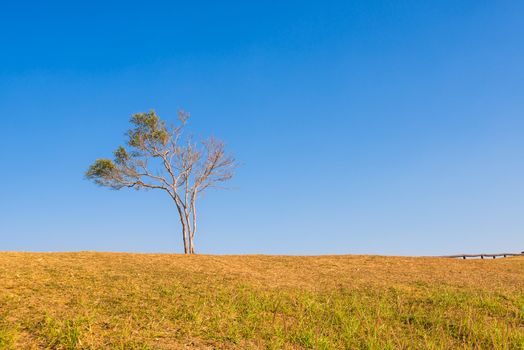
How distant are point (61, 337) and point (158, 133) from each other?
84.8ft

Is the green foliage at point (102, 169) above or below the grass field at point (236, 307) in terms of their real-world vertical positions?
above

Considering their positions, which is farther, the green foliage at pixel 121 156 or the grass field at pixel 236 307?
the green foliage at pixel 121 156

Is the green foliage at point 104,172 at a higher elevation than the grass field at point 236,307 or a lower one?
higher

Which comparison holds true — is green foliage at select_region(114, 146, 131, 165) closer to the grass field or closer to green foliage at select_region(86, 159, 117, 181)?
green foliage at select_region(86, 159, 117, 181)

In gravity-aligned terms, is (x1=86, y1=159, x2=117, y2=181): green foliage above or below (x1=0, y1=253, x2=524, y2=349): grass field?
above

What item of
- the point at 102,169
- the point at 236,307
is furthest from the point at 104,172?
the point at 236,307

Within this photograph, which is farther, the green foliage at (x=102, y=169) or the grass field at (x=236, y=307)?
the green foliage at (x=102, y=169)

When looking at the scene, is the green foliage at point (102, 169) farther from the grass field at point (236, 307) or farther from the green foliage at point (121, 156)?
the grass field at point (236, 307)

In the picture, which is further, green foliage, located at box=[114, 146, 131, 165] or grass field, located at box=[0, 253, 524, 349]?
green foliage, located at box=[114, 146, 131, 165]

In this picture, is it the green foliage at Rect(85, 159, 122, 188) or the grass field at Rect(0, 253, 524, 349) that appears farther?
the green foliage at Rect(85, 159, 122, 188)

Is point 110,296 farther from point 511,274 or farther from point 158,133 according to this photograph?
point 158,133

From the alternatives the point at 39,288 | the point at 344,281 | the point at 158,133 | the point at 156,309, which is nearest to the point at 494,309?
the point at 344,281

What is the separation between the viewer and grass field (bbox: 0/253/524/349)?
32.0 ft

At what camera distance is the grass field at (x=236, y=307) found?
9.75 m
